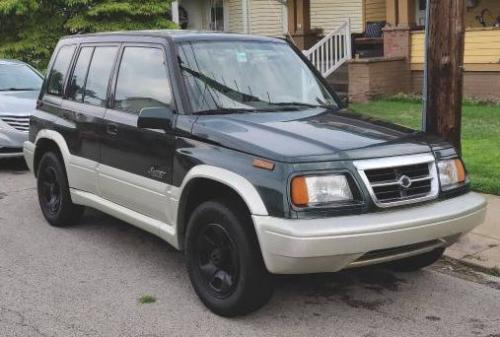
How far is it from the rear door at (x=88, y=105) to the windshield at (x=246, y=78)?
37.7 inches

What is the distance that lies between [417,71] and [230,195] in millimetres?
12159

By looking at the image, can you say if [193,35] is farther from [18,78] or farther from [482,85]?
[482,85]

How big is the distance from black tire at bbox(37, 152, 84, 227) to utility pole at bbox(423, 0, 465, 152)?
340 cm

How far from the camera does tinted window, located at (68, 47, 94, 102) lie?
6.23 metres

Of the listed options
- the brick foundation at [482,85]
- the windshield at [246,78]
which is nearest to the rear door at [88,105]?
the windshield at [246,78]

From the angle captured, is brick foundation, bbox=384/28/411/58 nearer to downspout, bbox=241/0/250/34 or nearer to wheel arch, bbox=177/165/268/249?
downspout, bbox=241/0/250/34

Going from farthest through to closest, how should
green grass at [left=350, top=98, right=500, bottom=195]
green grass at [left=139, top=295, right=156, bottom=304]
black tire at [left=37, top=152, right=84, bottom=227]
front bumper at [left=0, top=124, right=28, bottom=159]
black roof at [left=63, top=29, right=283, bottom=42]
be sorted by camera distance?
front bumper at [left=0, top=124, right=28, bottom=159]
green grass at [left=350, top=98, right=500, bottom=195]
black tire at [left=37, top=152, right=84, bottom=227]
black roof at [left=63, top=29, right=283, bottom=42]
green grass at [left=139, top=295, right=156, bottom=304]

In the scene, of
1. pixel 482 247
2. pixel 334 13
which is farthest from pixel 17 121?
pixel 334 13

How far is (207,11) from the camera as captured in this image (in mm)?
24547

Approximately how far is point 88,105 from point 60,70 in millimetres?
871

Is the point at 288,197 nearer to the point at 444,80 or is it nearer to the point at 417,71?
the point at 444,80

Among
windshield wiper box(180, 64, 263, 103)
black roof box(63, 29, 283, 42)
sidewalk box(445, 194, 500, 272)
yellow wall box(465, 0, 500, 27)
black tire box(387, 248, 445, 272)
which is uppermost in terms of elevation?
yellow wall box(465, 0, 500, 27)

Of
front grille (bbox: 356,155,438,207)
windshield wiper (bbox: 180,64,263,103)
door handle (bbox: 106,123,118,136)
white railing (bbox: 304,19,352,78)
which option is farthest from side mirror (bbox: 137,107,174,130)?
white railing (bbox: 304,19,352,78)

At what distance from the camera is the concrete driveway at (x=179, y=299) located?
4363mm
